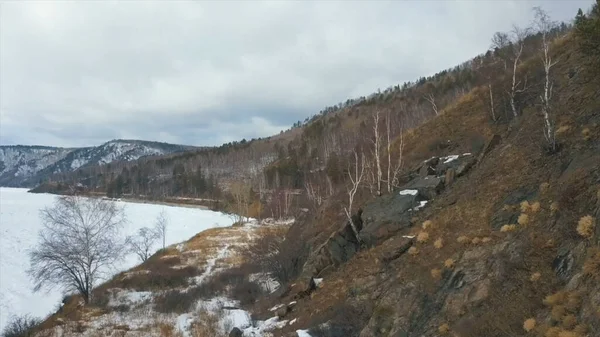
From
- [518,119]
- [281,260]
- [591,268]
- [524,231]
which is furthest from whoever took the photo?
[281,260]

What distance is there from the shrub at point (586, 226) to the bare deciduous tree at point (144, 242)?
48521 millimetres

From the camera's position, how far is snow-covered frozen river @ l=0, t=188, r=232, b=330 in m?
36.2

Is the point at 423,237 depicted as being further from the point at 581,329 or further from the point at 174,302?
the point at 174,302

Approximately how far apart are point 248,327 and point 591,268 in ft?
47.9

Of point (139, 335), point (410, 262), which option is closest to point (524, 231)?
point (410, 262)

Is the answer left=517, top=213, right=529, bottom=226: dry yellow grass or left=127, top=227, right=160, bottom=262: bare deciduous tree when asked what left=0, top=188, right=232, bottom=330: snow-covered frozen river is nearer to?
left=127, top=227, right=160, bottom=262: bare deciduous tree

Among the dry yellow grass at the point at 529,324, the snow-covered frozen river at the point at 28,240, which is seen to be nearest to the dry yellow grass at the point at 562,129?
the dry yellow grass at the point at 529,324

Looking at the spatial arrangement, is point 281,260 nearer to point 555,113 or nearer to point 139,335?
point 139,335

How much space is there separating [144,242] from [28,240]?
1930 centimetres

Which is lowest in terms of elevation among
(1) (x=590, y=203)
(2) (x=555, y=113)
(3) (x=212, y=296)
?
(3) (x=212, y=296)

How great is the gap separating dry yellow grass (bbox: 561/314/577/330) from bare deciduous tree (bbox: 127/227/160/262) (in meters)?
48.9

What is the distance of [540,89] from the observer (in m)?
24.3

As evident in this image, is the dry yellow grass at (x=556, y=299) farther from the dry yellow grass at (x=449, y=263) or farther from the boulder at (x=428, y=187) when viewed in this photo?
the boulder at (x=428, y=187)

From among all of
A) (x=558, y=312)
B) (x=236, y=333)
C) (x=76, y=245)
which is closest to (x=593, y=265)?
(x=558, y=312)
